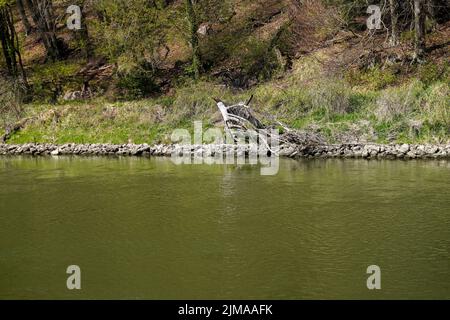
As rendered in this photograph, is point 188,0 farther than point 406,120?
Yes

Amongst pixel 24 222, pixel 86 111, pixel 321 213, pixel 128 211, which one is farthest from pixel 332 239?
pixel 86 111

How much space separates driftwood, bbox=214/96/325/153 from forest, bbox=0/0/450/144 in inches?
42.4

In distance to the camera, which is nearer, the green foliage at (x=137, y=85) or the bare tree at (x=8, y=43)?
the green foliage at (x=137, y=85)

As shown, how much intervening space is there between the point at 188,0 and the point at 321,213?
73.4ft

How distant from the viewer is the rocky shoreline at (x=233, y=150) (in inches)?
986

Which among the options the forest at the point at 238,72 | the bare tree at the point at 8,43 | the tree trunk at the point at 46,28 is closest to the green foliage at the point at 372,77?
the forest at the point at 238,72

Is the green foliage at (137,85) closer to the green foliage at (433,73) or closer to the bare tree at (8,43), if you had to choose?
the bare tree at (8,43)

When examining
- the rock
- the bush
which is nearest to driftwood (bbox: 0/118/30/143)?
the bush

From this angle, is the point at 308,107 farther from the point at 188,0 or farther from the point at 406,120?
the point at 188,0

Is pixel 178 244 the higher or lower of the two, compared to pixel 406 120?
lower

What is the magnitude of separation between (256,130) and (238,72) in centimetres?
955

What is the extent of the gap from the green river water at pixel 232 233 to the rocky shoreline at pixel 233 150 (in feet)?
4.15

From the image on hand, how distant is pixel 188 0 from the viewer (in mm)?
35312

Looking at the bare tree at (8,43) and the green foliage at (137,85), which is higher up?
the bare tree at (8,43)
